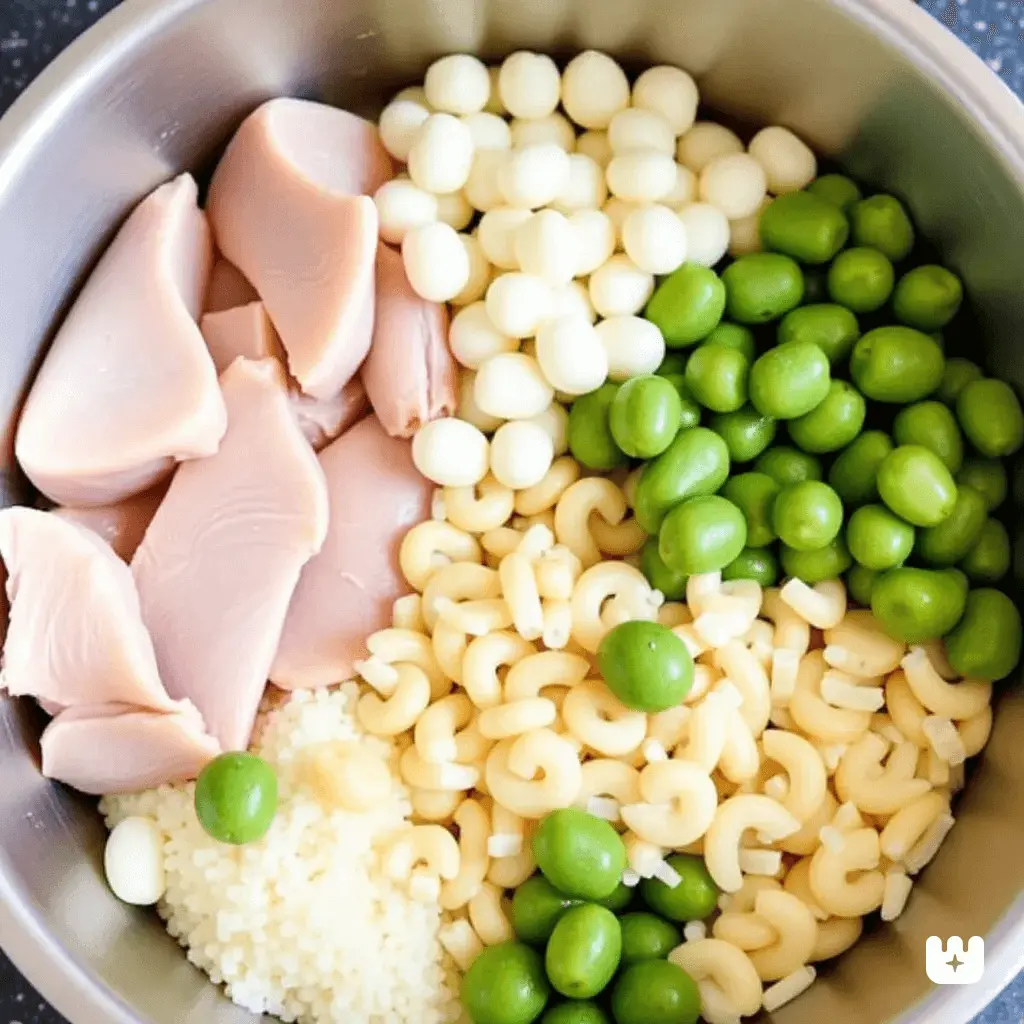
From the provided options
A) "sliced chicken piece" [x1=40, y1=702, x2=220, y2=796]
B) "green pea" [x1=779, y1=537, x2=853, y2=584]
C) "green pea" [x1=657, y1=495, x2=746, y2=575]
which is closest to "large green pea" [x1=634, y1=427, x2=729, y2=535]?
"green pea" [x1=657, y1=495, x2=746, y2=575]

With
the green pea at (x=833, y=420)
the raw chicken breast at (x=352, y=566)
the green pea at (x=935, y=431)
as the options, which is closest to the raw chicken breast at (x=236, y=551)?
the raw chicken breast at (x=352, y=566)

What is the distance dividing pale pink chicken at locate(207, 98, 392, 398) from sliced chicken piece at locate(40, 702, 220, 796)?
15.5 inches

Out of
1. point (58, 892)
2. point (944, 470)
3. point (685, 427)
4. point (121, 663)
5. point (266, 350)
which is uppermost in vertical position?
point (944, 470)

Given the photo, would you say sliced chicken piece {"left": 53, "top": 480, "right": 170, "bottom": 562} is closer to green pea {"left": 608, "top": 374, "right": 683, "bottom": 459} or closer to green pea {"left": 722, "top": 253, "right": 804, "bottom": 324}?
green pea {"left": 608, "top": 374, "right": 683, "bottom": 459}

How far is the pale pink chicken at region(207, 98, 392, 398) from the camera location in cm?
132

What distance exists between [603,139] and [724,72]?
0.52 ft

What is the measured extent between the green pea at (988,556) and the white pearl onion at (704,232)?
0.42 meters

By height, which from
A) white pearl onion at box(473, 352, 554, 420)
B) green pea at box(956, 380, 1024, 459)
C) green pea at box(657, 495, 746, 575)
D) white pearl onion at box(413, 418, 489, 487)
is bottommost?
white pearl onion at box(413, 418, 489, 487)

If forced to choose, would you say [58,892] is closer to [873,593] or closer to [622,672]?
[622,672]

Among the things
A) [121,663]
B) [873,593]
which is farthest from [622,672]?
[121,663]

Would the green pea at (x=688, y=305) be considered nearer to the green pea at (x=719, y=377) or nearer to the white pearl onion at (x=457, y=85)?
the green pea at (x=719, y=377)

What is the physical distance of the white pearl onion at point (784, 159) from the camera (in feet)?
4.62

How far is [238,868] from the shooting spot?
4.11ft

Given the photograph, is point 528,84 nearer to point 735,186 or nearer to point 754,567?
point 735,186
